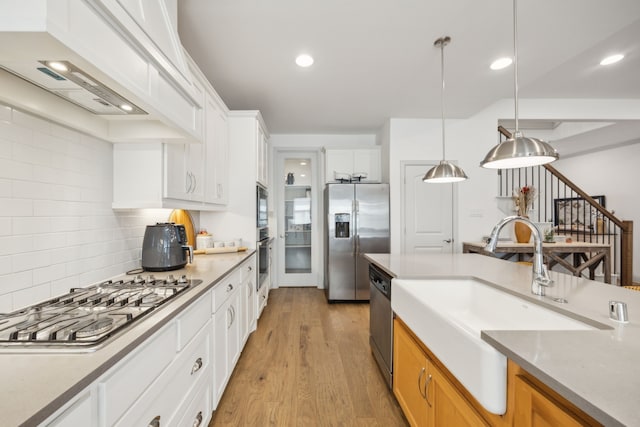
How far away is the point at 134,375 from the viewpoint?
845 millimetres

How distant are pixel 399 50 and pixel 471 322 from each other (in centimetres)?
218

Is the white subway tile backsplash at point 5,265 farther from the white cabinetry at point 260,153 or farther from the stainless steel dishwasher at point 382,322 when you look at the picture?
the white cabinetry at point 260,153

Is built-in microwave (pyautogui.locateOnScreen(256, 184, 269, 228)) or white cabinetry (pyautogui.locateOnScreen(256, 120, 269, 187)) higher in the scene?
white cabinetry (pyautogui.locateOnScreen(256, 120, 269, 187))

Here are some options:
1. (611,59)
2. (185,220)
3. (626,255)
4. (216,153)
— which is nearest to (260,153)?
(216,153)

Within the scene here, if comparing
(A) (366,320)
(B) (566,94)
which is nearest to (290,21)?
(A) (366,320)

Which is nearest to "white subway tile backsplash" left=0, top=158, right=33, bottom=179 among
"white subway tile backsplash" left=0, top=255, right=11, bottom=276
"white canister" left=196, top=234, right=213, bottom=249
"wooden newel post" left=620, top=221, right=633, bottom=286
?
"white subway tile backsplash" left=0, top=255, right=11, bottom=276

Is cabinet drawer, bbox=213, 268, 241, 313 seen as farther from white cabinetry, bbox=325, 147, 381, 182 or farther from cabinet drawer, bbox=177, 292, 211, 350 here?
white cabinetry, bbox=325, 147, 381, 182

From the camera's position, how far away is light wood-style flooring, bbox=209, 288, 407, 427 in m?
1.69

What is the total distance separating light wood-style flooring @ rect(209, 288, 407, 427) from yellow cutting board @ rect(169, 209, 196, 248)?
119 cm

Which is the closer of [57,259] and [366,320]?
[57,259]

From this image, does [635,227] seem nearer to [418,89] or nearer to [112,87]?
[418,89]

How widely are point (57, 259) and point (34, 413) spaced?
1.09m

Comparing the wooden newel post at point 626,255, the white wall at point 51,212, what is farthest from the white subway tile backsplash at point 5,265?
the wooden newel post at point 626,255

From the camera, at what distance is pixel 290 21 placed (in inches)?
76.9
